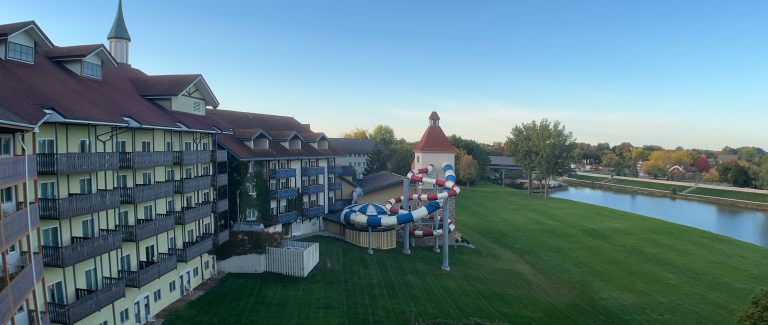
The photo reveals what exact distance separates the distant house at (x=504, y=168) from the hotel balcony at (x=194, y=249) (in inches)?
4210

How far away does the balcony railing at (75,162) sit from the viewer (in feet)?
60.4

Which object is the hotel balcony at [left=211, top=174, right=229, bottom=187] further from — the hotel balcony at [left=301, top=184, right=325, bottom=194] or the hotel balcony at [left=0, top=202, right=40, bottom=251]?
the hotel balcony at [left=0, top=202, right=40, bottom=251]

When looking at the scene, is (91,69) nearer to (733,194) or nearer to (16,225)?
(16,225)

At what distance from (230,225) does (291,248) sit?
6317 millimetres

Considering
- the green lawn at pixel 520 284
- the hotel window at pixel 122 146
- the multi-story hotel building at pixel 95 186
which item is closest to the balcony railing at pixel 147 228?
the multi-story hotel building at pixel 95 186

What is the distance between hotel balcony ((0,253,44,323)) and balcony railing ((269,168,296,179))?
25.4 m

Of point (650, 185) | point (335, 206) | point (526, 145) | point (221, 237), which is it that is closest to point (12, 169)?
point (221, 237)

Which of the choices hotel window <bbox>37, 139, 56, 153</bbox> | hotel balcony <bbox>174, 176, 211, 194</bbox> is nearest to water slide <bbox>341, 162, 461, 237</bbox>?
hotel balcony <bbox>174, 176, 211, 194</bbox>

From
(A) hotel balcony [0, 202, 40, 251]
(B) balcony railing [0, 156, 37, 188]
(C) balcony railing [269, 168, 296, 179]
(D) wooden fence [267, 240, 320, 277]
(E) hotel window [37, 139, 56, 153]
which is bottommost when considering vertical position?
(D) wooden fence [267, 240, 320, 277]

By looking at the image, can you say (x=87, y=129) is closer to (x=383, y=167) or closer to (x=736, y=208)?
(x=383, y=167)

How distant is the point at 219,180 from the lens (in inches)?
1352

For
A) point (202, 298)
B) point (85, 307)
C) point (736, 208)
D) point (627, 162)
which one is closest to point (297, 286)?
point (202, 298)

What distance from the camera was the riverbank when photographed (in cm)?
9584

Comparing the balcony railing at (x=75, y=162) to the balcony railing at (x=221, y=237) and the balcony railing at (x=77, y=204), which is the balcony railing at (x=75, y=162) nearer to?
the balcony railing at (x=77, y=204)
